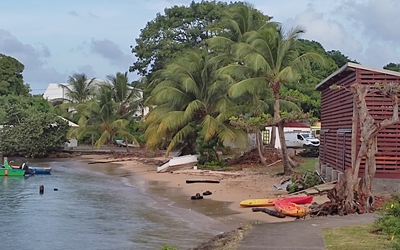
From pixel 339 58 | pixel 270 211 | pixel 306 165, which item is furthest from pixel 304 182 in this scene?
pixel 339 58

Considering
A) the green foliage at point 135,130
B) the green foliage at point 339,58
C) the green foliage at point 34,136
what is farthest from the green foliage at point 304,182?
the green foliage at point 339,58

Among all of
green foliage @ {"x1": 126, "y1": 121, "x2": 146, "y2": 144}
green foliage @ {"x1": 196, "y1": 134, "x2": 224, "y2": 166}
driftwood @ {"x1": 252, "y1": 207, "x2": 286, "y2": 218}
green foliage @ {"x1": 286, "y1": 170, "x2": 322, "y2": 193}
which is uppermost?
green foliage @ {"x1": 126, "y1": 121, "x2": 146, "y2": 144}

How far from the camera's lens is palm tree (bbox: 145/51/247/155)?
34.2 m

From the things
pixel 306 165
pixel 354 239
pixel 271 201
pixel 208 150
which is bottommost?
pixel 271 201

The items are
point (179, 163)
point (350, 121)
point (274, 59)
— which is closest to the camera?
point (350, 121)

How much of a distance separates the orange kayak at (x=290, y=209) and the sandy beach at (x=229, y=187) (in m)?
0.17

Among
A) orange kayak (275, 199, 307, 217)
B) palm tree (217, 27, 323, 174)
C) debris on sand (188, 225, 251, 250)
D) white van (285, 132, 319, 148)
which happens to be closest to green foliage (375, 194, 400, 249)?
debris on sand (188, 225, 251, 250)

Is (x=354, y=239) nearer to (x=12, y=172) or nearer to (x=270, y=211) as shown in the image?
(x=270, y=211)

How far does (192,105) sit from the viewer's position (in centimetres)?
3481

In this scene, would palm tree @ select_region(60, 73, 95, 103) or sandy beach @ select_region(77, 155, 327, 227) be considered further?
palm tree @ select_region(60, 73, 95, 103)

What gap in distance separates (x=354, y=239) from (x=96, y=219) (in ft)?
34.8

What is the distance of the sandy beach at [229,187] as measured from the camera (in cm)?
1800

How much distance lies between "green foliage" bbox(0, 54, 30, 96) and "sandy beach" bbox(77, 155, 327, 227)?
34598 mm

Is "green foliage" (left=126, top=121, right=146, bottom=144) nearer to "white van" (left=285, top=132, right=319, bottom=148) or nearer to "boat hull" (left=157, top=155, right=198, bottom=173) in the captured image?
"white van" (left=285, top=132, right=319, bottom=148)
